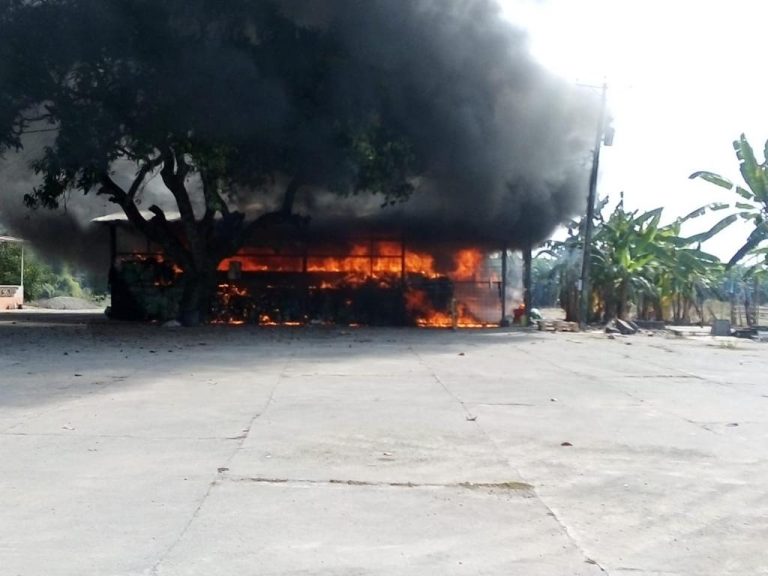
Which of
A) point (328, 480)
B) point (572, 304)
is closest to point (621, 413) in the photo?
point (328, 480)

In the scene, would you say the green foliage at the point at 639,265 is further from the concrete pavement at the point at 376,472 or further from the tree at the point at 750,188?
the concrete pavement at the point at 376,472

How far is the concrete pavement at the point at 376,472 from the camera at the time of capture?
15.1ft

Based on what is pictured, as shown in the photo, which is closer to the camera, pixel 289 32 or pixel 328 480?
pixel 328 480

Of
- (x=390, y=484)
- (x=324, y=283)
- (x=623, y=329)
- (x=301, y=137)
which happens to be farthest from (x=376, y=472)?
(x=324, y=283)

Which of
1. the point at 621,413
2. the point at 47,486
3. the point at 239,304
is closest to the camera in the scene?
the point at 47,486

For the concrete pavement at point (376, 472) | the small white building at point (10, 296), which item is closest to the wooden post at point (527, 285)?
the concrete pavement at point (376, 472)

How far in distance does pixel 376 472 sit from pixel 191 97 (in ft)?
49.1

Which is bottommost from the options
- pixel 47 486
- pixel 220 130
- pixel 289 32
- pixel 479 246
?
pixel 47 486

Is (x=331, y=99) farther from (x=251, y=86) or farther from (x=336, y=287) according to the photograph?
(x=336, y=287)

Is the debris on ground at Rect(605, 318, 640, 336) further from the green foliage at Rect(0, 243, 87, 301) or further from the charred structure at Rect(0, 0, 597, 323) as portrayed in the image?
the green foliage at Rect(0, 243, 87, 301)

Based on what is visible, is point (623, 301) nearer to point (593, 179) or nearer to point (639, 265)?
point (639, 265)

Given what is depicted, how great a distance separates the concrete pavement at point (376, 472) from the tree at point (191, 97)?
817 cm

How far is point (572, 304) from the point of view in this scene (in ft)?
103

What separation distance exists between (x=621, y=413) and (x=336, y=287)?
63.4 feet
